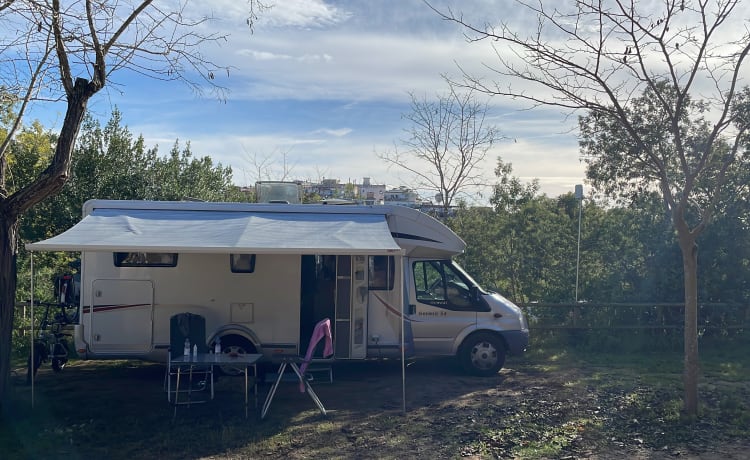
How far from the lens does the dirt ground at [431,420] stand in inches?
247

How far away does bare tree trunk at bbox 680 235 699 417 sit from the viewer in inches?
282

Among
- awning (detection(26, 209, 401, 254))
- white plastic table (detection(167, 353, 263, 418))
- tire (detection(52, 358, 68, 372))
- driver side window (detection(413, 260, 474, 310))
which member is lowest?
tire (detection(52, 358, 68, 372))

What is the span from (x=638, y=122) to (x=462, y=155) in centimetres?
511

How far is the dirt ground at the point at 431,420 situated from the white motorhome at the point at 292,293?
573 millimetres

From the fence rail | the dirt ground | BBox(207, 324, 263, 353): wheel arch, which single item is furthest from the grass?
the fence rail

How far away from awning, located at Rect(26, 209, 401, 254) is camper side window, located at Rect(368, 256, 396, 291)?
0.68 meters

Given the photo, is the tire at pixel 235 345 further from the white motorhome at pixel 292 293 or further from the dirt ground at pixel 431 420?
the dirt ground at pixel 431 420

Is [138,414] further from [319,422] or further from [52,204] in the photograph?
[52,204]

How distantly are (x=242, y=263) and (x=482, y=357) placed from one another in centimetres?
367

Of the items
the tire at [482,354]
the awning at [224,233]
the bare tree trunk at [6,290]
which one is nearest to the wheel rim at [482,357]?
the tire at [482,354]

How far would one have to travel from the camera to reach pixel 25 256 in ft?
43.4

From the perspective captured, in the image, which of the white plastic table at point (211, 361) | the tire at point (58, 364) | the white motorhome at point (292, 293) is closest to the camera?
the white plastic table at point (211, 361)

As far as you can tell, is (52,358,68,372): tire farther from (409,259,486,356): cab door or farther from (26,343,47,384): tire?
(409,259,486,356): cab door

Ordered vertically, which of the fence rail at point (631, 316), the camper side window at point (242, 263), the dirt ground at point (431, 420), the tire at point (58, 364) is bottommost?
the dirt ground at point (431, 420)
